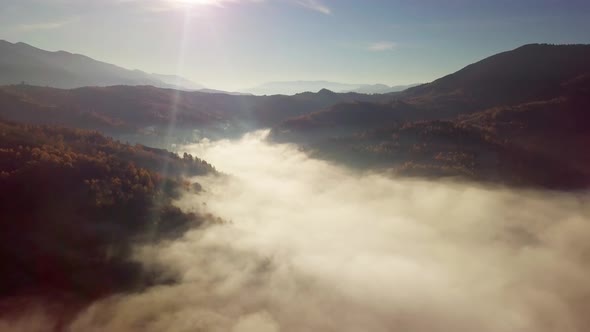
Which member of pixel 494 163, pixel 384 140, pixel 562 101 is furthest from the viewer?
pixel 384 140

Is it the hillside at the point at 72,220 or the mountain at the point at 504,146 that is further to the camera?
the mountain at the point at 504,146

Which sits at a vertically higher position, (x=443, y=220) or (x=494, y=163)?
(x=494, y=163)

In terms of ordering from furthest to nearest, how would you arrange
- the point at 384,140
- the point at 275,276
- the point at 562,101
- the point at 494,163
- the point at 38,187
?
the point at 384,140, the point at 562,101, the point at 494,163, the point at 275,276, the point at 38,187

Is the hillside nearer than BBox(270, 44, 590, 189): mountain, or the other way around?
the hillside

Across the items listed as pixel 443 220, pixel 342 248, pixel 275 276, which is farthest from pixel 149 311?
pixel 443 220

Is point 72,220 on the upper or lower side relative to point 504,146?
lower

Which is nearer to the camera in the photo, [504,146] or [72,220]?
[72,220]

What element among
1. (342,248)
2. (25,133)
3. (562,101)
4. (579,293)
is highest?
(562,101)

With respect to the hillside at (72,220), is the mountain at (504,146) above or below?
above

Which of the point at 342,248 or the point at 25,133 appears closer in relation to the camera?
the point at 25,133

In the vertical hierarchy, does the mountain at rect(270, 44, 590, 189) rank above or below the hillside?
above

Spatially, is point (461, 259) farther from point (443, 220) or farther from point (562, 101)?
point (562, 101)
